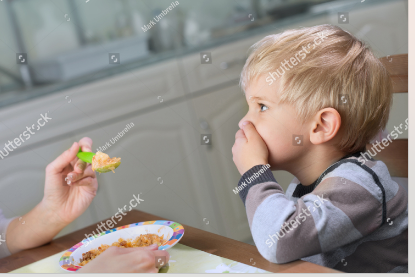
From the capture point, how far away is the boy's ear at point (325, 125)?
67 cm

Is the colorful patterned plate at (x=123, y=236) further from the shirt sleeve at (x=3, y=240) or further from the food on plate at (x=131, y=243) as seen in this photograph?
the shirt sleeve at (x=3, y=240)

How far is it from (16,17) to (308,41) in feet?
3.90

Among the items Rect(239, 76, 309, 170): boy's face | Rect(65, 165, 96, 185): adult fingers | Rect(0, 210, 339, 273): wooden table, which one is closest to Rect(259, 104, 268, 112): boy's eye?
Rect(239, 76, 309, 170): boy's face

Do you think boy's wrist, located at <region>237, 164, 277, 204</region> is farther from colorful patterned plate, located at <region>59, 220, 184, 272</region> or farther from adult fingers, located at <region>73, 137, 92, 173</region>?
adult fingers, located at <region>73, 137, 92, 173</region>

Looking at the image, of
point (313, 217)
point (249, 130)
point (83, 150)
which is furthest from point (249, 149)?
point (83, 150)

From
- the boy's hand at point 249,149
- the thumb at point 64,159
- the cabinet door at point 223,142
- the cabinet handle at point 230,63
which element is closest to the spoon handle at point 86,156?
the thumb at point 64,159

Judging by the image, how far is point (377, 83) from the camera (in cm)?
69

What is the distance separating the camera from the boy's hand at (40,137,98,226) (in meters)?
0.74

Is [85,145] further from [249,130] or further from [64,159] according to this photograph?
[249,130]

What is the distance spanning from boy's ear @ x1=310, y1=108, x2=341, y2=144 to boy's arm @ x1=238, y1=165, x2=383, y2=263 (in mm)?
98

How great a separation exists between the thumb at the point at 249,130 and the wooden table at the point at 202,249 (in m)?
0.17

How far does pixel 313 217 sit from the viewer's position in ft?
1.73

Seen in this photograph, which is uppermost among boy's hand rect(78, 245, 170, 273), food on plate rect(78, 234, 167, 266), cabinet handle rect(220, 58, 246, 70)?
cabinet handle rect(220, 58, 246, 70)

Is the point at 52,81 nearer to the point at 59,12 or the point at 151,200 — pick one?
the point at 59,12
